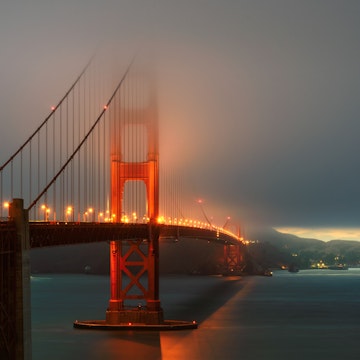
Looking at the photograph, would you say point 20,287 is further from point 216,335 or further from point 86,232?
point 216,335

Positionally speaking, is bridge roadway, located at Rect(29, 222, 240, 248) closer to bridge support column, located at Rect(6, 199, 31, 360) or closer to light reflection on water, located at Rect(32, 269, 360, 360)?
bridge support column, located at Rect(6, 199, 31, 360)

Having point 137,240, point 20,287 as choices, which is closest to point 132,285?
point 137,240

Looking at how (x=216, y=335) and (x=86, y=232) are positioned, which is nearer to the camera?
(x=86, y=232)

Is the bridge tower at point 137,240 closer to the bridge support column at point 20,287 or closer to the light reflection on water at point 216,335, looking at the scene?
the light reflection on water at point 216,335

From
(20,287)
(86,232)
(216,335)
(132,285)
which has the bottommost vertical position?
(216,335)

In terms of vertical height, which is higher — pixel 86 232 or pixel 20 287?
pixel 86 232

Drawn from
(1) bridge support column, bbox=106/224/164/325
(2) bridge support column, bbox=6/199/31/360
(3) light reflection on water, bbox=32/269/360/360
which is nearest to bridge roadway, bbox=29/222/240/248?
(1) bridge support column, bbox=106/224/164/325

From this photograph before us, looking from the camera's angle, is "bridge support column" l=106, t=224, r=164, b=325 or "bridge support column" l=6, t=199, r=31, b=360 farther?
"bridge support column" l=106, t=224, r=164, b=325

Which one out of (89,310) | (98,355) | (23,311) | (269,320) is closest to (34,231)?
(23,311)

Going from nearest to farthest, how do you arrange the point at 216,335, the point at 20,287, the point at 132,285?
the point at 20,287
the point at 132,285
the point at 216,335

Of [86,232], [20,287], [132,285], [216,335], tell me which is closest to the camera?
[20,287]
